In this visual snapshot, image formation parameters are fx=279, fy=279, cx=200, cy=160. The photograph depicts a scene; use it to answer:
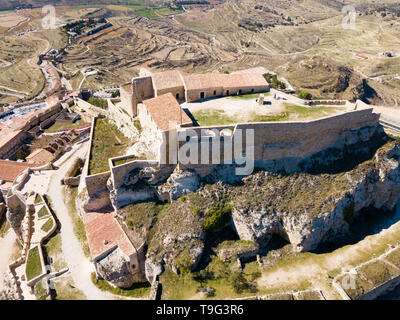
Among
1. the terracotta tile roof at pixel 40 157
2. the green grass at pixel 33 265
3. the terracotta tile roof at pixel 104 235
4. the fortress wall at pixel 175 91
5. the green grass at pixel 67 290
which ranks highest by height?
the fortress wall at pixel 175 91

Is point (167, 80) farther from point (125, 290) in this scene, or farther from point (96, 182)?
point (125, 290)

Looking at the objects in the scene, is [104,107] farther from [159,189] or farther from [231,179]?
[231,179]

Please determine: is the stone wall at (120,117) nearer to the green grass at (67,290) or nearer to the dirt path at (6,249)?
the green grass at (67,290)

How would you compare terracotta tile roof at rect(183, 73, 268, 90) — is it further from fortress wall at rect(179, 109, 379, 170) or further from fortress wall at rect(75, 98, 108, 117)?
fortress wall at rect(75, 98, 108, 117)

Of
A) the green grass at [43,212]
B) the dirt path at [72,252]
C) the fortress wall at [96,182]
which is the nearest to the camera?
the dirt path at [72,252]

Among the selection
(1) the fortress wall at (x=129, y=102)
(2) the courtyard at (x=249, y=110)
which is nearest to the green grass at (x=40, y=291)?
(1) the fortress wall at (x=129, y=102)

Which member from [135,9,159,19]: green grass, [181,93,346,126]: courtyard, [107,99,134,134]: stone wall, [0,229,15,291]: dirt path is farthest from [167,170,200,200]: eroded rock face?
[135,9,159,19]: green grass
